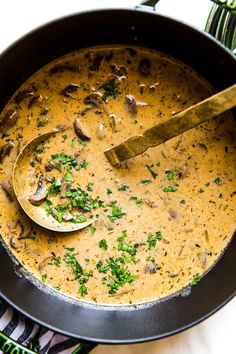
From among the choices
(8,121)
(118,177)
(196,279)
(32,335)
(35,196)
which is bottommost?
(196,279)

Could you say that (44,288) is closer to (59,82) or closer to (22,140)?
(22,140)

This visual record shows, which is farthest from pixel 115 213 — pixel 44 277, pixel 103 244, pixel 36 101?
pixel 36 101

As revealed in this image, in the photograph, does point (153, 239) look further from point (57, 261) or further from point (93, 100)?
point (93, 100)

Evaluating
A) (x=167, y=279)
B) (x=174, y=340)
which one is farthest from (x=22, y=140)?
(x=174, y=340)

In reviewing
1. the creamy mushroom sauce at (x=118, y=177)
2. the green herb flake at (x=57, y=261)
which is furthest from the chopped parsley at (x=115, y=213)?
the green herb flake at (x=57, y=261)

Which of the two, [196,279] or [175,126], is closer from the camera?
[175,126]

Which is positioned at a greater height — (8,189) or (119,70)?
(119,70)
